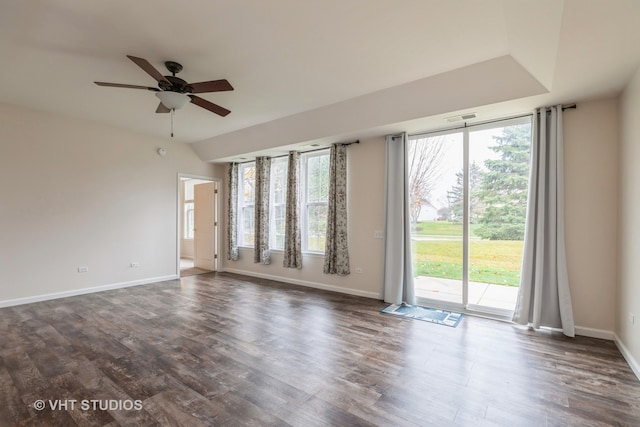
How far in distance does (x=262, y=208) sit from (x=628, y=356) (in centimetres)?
549

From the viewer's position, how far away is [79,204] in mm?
4938

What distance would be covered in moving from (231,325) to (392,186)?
9.66 feet

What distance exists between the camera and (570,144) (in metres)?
3.36

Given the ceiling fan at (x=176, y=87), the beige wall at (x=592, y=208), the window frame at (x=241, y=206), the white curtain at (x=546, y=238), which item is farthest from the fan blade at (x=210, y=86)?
the window frame at (x=241, y=206)

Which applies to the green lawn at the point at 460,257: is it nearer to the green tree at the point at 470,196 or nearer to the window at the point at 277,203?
the green tree at the point at 470,196

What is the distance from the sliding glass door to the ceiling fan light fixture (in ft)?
10.4

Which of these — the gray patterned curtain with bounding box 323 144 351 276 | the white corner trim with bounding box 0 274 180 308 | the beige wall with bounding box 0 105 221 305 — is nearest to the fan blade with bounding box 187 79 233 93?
the gray patterned curtain with bounding box 323 144 351 276

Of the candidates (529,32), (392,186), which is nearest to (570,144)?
(529,32)

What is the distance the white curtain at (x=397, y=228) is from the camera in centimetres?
443

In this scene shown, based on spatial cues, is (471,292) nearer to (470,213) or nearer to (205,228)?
(470,213)

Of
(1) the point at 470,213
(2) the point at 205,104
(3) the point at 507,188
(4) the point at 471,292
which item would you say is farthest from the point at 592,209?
(2) the point at 205,104

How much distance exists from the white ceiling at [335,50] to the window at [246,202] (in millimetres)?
2679

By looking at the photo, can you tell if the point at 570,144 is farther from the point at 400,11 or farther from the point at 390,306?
the point at 390,306

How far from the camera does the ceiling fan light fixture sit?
311cm
